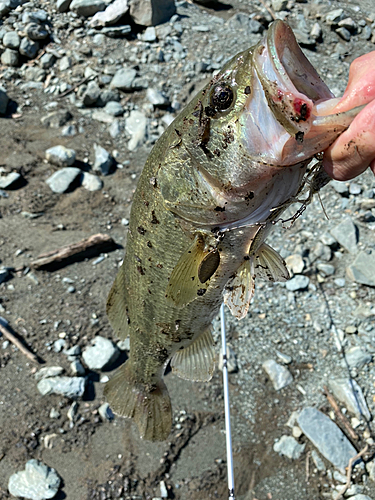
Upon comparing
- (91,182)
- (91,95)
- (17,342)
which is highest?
(91,95)

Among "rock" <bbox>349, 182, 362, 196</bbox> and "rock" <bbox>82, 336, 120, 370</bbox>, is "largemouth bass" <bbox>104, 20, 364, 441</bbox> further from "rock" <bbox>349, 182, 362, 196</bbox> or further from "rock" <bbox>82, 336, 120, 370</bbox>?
"rock" <bbox>349, 182, 362, 196</bbox>

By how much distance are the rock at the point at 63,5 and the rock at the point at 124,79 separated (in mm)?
1935

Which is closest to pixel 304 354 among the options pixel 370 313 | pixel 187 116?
pixel 370 313

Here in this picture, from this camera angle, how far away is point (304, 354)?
14.6 feet

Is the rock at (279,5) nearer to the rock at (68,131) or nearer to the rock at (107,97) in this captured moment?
the rock at (107,97)

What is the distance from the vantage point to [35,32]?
745 centimetres

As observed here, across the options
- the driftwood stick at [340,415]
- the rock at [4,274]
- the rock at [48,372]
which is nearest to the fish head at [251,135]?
the rock at [48,372]

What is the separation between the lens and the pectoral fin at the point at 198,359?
2.54 metres

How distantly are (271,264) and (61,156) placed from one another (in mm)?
4351

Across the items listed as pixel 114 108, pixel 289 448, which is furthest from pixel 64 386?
pixel 114 108

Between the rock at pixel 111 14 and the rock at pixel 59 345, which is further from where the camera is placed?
the rock at pixel 111 14

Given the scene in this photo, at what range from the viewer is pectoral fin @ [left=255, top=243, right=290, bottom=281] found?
215 centimetres

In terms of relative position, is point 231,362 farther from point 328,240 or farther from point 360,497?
point 328,240

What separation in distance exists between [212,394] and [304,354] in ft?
3.12
